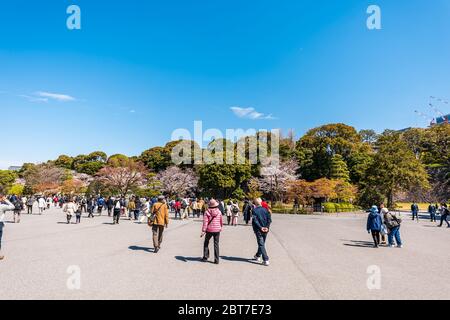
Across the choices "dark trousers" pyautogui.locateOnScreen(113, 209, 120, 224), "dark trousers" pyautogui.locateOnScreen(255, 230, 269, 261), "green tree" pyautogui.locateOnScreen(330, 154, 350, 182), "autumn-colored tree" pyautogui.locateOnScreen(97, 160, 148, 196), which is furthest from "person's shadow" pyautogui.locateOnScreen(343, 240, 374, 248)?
"autumn-colored tree" pyautogui.locateOnScreen(97, 160, 148, 196)

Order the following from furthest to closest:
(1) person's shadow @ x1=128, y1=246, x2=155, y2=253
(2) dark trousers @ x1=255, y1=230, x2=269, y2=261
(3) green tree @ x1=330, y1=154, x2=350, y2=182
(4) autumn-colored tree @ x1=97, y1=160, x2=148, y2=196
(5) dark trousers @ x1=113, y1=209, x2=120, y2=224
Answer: (3) green tree @ x1=330, y1=154, x2=350, y2=182 → (4) autumn-colored tree @ x1=97, y1=160, x2=148, y2=196 → (5) dark trousers @ x1=113, y1=209, x2=120, y2=224 → (1) person's shadow @ x1=128, y1=246, x2=155, y2=253 → (2) dark trousers @ x1=255, y1=230, x2=269, y2=261

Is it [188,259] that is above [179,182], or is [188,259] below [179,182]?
below

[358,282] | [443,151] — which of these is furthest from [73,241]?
[443,151]

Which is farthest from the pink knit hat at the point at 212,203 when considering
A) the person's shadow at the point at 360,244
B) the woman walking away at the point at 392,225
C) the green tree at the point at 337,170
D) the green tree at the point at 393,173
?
the green tree at the point at 337,170

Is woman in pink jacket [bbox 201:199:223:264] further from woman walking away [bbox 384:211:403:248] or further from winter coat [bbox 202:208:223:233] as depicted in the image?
woman walking away [bbox 384:211:403:248]

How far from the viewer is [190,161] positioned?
201ft

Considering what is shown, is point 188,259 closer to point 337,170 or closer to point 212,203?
point 212,203

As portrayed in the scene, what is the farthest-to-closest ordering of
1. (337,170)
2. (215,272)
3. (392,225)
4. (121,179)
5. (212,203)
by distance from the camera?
1. (337,170)
2. (121,179)
3. (392,225)
4. (212,203)
5. (215,272)

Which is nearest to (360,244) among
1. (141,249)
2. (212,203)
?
(212,203)

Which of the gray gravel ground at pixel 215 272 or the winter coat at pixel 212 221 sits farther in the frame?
the winter coat at pixel 212 221

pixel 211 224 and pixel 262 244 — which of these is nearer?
pixel 262 244

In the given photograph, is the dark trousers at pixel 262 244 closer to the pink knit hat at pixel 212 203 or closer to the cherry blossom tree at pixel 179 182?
the pink knit hat at pixel 212 203

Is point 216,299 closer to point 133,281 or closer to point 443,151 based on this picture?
point 133,281

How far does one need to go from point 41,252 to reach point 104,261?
2.57m
